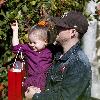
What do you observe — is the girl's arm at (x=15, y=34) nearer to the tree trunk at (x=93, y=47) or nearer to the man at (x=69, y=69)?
the man at (x=69, y=69)

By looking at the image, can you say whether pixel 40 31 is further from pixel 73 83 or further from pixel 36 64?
pixel 73 83

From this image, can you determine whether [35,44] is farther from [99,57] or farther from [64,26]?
[99,57]

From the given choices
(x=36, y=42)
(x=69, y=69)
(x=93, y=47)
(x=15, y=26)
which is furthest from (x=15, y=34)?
(x=93, y=47)

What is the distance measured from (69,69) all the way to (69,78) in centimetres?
12

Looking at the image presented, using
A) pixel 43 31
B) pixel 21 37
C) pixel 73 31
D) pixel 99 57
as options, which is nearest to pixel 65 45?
pixel 73 31

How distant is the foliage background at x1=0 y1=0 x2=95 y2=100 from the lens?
4.87m

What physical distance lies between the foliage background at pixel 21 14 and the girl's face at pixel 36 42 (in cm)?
14

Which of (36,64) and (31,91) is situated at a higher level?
(36,64)

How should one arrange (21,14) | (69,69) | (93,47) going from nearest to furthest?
(69,69), (21,14), (93,47)

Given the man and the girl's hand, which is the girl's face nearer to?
the girl's hand

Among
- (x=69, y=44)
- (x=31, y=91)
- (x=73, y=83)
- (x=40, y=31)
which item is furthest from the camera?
(x=40, y=31)

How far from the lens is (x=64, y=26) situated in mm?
4289

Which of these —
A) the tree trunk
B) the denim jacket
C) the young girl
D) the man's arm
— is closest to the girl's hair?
the young girl

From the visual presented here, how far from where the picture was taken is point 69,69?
4.13m
